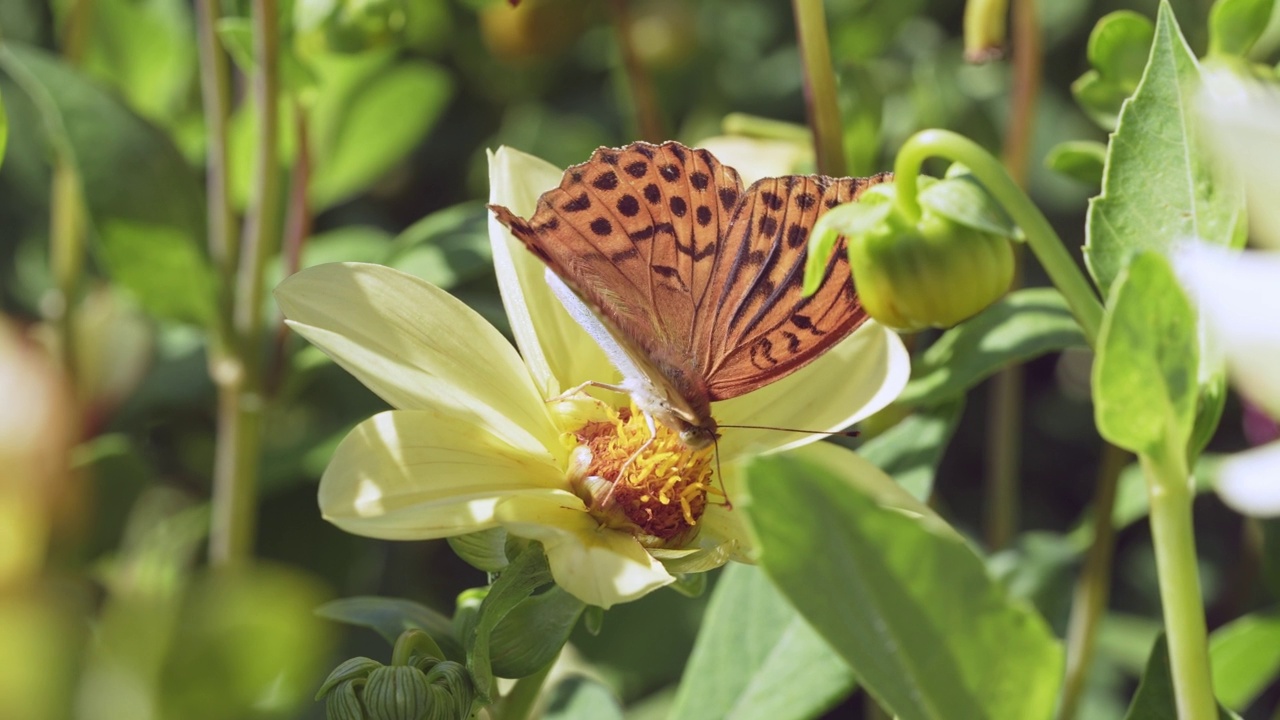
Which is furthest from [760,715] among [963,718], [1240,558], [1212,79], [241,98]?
[241,98]

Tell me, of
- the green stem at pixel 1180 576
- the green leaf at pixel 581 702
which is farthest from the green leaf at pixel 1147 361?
the green leaf at pixel 581 702

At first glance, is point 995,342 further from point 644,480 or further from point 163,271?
point 163,271

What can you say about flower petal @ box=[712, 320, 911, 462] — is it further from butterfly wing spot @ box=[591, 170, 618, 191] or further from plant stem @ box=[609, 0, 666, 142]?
plant stem @ box=[609, 0, 666, 142]

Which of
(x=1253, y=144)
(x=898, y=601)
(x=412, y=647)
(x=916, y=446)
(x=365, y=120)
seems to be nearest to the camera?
(x=1253, y=144)

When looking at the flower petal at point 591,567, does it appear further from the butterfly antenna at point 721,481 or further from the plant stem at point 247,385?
the plant stem at point 247,385

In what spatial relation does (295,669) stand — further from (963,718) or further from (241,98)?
(241,98)

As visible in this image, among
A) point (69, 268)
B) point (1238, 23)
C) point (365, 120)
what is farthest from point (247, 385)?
point (1238, 23)
